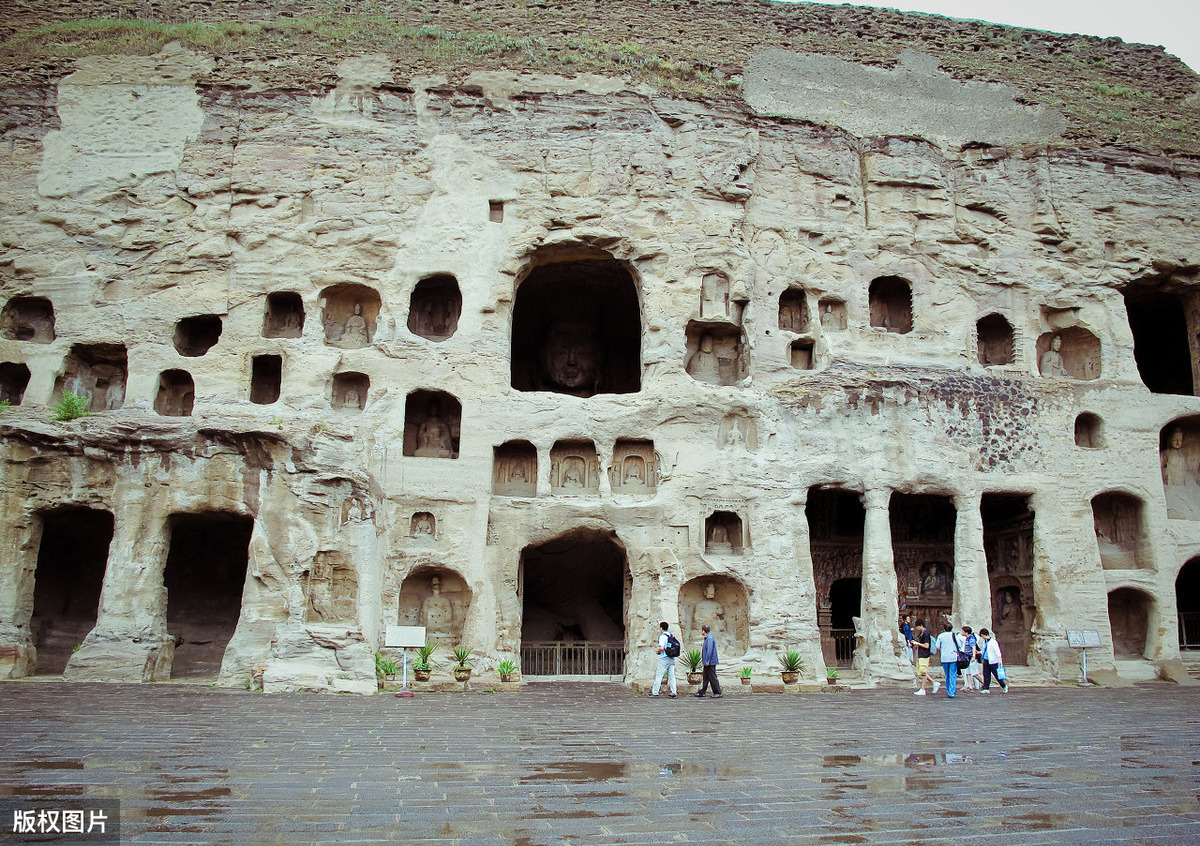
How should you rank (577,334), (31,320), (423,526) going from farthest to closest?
(577,334)
(31,320)
(423,526)

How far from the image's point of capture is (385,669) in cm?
1862

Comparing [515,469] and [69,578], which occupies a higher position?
[515,469]

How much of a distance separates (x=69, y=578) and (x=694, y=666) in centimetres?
1617

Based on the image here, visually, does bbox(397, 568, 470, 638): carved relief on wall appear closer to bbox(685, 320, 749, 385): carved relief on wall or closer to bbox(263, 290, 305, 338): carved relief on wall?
bbox(263, 290, 305, 338): carved relief on wall

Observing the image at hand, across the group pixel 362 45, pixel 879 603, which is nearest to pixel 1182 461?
pixel 879 603

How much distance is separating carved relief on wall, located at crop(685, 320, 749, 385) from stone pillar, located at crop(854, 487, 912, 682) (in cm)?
506

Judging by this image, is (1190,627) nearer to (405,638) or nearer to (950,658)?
(950,658)

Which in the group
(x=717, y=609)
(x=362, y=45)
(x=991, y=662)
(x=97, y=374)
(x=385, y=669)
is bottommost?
(x=385, y=669)

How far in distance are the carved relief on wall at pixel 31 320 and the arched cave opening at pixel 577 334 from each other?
12.7 m

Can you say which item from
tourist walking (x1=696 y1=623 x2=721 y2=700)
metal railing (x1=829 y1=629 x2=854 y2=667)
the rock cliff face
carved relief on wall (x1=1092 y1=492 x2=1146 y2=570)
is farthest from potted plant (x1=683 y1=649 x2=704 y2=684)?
carved relief on wall (x1=1092 y1=492 x2=1146 y2=570)

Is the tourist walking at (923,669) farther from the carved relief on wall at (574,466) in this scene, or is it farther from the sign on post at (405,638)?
the sign on post at (405,638)

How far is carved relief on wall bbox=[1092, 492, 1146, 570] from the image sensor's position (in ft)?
77.5

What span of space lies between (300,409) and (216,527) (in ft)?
15.2

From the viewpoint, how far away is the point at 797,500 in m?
21.7
